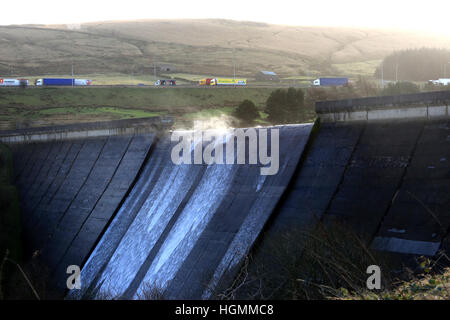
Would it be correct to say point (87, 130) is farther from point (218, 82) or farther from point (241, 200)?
point (218, 82)

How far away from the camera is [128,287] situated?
1803 centimetres

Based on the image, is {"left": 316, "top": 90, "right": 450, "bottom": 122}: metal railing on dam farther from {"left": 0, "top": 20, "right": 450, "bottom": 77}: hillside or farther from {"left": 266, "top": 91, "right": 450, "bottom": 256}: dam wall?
{"left": 0, "top": 20, "right": 450, "bottom": 77}: hillside

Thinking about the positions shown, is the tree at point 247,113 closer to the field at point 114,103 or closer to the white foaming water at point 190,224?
the field at point 114,103

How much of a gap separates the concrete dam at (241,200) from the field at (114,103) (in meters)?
37.5

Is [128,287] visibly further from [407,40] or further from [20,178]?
[407,40]

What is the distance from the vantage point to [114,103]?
79.1 meters

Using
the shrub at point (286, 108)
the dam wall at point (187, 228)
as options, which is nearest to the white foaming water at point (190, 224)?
the dam wall at point (187, 228)

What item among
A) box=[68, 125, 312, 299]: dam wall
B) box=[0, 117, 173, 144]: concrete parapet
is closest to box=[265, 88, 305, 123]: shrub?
box=[0, 117, 173, 144]: concrete parapet

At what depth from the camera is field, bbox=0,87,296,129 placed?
222ft

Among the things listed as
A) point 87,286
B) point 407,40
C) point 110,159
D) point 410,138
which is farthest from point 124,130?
point 407,40

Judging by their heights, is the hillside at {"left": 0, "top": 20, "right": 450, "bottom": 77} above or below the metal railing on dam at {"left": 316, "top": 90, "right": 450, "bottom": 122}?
below

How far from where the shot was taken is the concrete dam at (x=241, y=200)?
1386 centimetres

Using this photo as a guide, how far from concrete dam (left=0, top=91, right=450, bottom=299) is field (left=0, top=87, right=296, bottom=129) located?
3746 cm

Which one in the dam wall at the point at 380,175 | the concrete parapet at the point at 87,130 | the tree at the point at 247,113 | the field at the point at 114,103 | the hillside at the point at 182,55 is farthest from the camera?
the hillside at the point at 182,55
